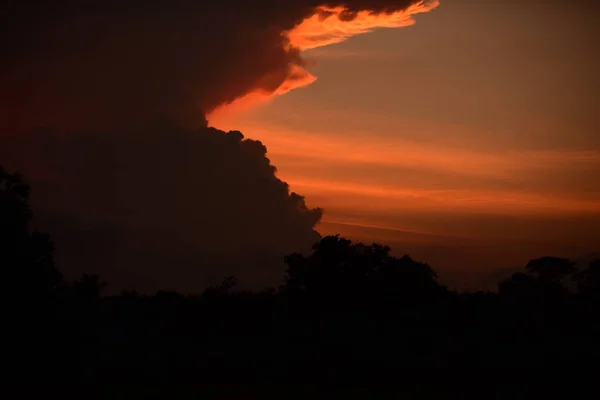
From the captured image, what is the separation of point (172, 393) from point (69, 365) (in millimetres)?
10850

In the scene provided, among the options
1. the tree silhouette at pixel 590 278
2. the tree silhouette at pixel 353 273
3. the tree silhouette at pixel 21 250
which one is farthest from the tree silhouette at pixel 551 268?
the tree silhouette at pixel 21 250

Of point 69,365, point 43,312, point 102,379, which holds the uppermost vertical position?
point 43,312

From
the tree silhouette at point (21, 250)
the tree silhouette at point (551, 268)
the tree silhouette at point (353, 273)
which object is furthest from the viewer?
the tree silhouette at point (551, 268)

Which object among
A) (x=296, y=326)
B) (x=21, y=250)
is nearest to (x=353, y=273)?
(x=296, y=326)

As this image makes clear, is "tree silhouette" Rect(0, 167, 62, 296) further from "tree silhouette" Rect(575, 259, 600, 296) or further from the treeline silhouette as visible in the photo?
"tree silhouette" Rect(575, 259, 600, 296)

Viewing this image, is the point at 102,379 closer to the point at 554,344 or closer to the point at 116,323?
the point at 116,323

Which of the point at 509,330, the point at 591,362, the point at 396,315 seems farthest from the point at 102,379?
the point at 591,362

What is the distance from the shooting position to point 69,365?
35.4 metres

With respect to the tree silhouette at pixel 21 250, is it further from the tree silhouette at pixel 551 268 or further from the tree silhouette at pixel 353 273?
the tree silhouette at pixel 551 268

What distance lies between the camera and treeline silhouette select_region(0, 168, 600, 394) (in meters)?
34.5

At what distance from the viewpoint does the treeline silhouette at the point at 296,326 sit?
34500 mm

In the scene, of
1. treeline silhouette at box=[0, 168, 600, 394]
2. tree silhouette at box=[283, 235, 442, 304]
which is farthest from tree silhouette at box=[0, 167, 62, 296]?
tree silhouette at box=[283, 235, 442, 304]

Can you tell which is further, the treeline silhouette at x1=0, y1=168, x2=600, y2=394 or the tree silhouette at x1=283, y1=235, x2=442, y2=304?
the tree silhouette at x1=283, y1=235, x2=442, y2=304

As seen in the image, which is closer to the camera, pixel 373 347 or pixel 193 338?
pixel 373 347
